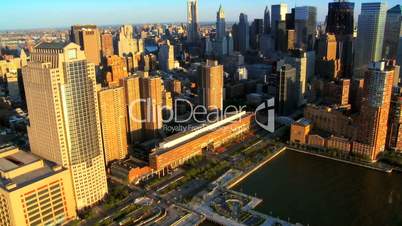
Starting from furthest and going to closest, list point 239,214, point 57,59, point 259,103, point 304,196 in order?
point 259,103, point 304,196, point 239,214, point 57,59

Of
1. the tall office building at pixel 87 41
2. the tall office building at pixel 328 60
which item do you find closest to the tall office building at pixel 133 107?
the tall office building at pixel 87 41

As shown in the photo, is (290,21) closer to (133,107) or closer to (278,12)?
(278,12)

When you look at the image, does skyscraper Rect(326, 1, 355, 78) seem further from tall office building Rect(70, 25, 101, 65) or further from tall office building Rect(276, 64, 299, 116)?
tall office building Rect(70, 25, 101, 65)

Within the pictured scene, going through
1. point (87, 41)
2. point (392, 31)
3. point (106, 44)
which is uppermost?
point (392, 31)

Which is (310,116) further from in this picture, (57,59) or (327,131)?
(57,59)

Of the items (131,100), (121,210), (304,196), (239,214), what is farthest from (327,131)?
(121,210)

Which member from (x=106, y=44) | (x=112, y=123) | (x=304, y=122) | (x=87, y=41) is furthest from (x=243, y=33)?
(x=112, y=123)

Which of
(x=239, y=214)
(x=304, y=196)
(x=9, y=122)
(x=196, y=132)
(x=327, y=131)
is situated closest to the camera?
(x=239, y=214)
